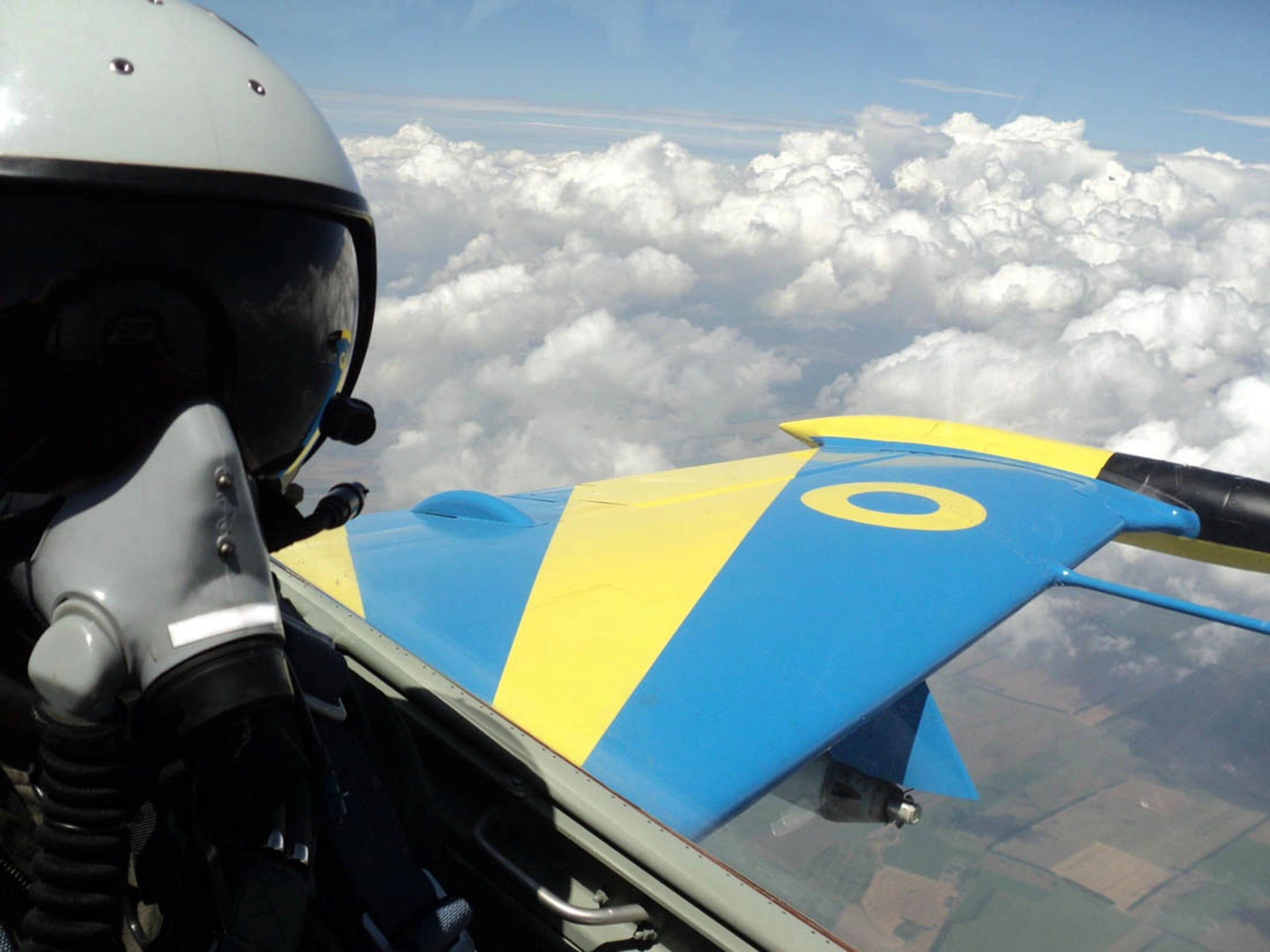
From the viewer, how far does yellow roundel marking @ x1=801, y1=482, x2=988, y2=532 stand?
4.08m

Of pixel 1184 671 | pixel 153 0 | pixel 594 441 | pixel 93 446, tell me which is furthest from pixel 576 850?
pixel 594 441

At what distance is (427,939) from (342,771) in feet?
0.90

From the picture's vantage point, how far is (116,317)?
37.8 inches

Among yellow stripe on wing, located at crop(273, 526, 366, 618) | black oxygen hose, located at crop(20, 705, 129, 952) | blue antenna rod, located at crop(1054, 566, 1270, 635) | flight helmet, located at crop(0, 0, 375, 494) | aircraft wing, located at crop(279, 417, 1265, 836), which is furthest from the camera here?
blue antenna rod, located at crop(1054, 566, 1270, 635)

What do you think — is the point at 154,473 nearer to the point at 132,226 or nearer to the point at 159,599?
the point at 159,599

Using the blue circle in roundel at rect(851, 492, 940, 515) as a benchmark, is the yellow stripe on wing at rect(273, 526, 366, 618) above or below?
above

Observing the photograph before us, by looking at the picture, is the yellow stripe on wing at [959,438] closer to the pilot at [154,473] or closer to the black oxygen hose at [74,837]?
the pilot at [154,473]

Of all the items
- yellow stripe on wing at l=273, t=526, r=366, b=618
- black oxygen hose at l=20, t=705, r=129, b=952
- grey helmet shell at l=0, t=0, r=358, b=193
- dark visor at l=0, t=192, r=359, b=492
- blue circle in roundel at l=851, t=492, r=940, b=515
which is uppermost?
grey helmet shell at l=0, t=0, r=358, b=193

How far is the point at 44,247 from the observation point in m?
0.93

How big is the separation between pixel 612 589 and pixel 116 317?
2418 millimetres

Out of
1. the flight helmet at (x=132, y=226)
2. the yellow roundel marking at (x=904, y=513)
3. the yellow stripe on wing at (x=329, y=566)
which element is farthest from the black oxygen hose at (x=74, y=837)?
the yellow roundel marking at (x=904, y=513)

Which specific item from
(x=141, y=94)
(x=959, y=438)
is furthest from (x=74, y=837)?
(x=959, y=438)

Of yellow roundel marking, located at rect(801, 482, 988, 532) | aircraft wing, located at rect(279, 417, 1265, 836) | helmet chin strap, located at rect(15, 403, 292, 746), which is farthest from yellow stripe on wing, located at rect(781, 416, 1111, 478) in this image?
helmet chin strap, located at rect(15, 403, 292, 746)

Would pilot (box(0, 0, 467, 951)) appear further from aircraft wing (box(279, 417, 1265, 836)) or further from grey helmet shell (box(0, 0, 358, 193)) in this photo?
aircraft wing (box(279, 417, 1265, 836))
